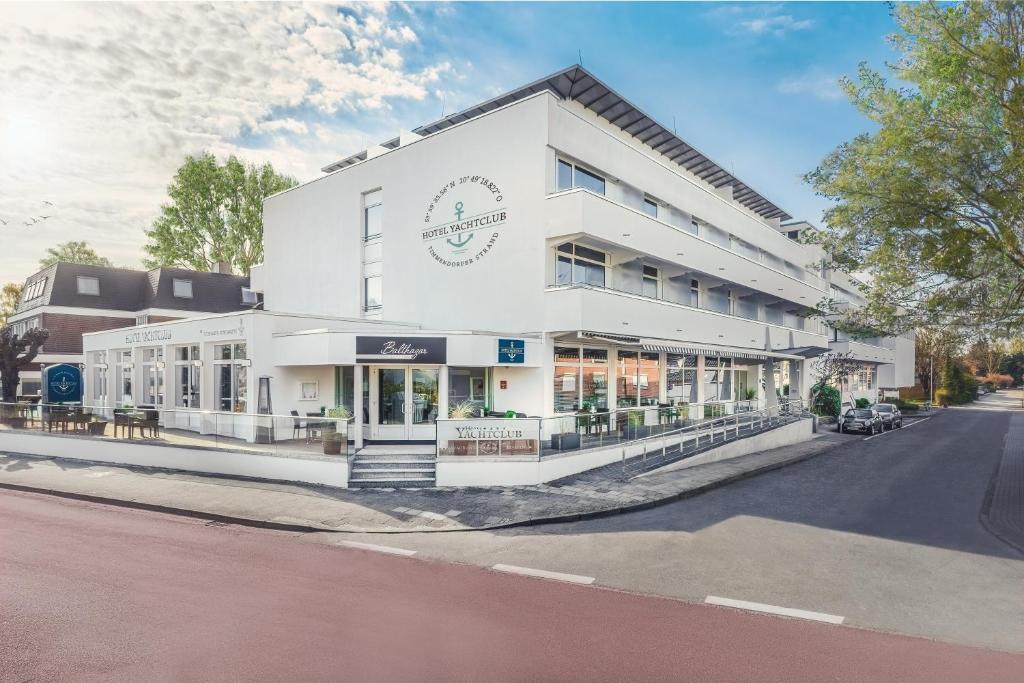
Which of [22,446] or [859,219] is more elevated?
[859,219]

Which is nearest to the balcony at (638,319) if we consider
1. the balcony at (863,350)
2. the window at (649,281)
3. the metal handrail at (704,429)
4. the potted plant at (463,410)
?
the window at (649,281)

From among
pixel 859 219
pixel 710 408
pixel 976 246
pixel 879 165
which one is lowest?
pixel 710 408

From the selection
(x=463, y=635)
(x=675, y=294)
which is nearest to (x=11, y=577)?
(x=463, y=635)

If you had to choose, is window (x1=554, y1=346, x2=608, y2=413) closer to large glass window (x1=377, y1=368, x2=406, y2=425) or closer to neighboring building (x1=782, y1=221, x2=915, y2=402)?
large glass window (x1=377, y1=368, x2=406, y2=425)

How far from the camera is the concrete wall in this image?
42.6 ft

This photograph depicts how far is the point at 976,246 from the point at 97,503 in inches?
794

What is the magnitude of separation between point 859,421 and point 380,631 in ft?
94.2

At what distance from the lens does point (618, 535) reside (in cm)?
948

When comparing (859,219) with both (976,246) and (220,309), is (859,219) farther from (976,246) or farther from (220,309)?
(220,309)

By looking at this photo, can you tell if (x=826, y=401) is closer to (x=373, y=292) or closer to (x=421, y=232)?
(x=421, y=232)

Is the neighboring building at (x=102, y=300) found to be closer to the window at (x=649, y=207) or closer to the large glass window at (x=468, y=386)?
the large glass window at (x=468, y=386)

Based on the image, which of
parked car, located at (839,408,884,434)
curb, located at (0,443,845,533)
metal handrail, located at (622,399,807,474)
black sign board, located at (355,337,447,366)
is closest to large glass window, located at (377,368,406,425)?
black sign board, located at (355,337,447,366)

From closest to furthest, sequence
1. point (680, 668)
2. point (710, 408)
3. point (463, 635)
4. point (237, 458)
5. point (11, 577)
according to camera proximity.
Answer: point (680, 668) < point (463, 635) < point (11, 577) < point (237, 458) < point (710, 408)

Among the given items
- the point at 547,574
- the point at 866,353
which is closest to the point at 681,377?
the point at 547,574
